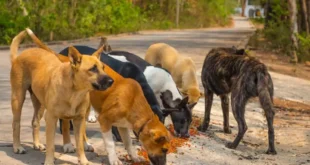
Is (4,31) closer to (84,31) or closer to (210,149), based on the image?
(84,31)

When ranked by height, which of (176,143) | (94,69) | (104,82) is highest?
(94,69)

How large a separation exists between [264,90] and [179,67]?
251cm

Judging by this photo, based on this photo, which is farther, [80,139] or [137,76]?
[137,76]


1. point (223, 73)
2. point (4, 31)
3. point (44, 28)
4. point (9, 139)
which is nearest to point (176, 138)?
point (223, 73)

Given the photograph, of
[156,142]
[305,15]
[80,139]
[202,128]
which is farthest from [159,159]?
[305,15]

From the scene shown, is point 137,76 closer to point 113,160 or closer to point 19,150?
point 113,160

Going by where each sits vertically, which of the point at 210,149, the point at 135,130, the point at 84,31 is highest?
the point at 135,130

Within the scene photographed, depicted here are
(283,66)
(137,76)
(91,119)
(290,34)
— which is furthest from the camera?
(290,34)

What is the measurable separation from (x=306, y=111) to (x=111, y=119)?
7550 millimetres

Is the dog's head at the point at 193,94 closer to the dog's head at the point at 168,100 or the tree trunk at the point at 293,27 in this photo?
the dog's head at the point at 168,100

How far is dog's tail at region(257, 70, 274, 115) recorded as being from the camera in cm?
908

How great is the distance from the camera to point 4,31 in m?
24.9

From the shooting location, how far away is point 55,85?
6.57 m

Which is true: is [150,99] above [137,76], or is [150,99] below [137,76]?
below
